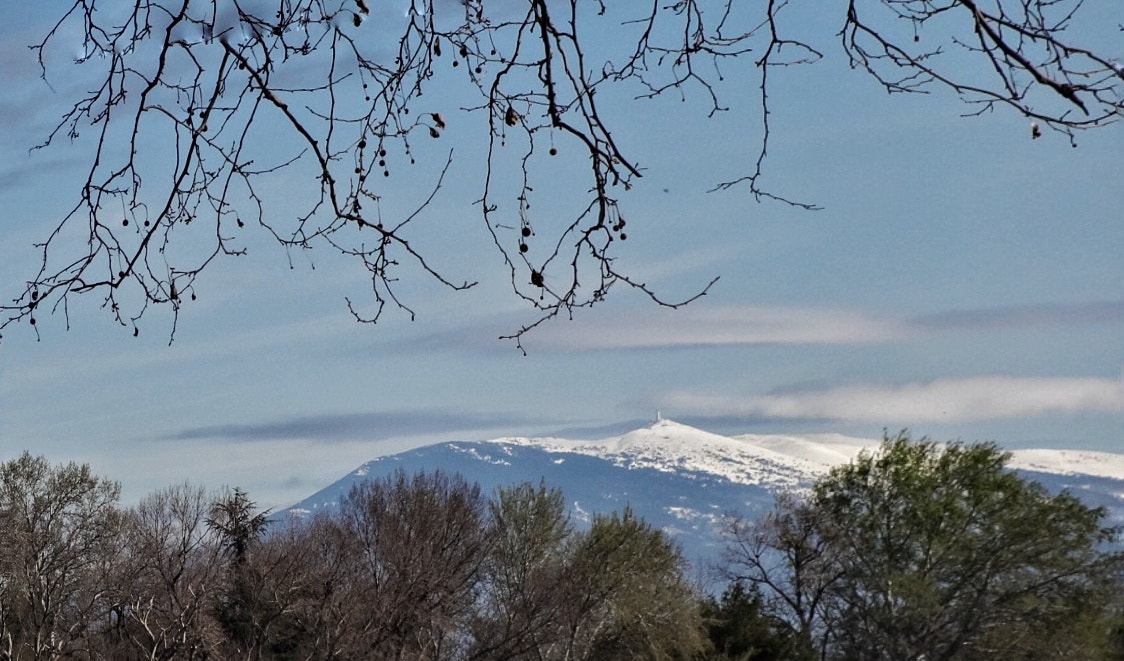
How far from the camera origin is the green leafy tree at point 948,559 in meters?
26.0

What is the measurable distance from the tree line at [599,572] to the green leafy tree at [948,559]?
1.7 inches

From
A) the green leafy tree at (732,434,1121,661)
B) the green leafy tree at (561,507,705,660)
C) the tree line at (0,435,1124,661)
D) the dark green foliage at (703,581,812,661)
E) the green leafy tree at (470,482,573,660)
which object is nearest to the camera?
the tree line at (0,435,1124,661)

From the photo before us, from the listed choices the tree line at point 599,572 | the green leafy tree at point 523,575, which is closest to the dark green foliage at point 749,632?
the tree line at point 599,572

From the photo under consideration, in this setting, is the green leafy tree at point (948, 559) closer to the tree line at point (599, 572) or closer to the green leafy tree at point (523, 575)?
the tree line at point (599, 572)

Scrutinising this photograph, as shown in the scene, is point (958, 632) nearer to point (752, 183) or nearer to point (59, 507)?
point (59, 507)

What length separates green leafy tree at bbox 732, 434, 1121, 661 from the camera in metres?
26.0

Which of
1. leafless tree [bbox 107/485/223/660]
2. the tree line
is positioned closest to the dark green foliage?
the tree line

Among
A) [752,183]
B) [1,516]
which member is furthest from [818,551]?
[752,183]

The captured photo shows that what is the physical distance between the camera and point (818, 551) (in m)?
28.4

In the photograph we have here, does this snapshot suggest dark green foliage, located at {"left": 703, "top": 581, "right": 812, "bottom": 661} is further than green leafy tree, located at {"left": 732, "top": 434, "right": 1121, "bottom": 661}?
Yes

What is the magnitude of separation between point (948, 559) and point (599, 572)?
7401 mm

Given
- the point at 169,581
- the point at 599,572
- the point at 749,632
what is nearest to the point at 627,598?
the point at 599,572

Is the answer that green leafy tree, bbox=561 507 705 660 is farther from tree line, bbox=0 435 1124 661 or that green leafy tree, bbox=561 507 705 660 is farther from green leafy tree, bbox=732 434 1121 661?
green leafy tree, bbox=732 434 1121 661

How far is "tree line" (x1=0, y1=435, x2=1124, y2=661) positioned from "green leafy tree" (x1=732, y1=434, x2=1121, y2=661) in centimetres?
4
